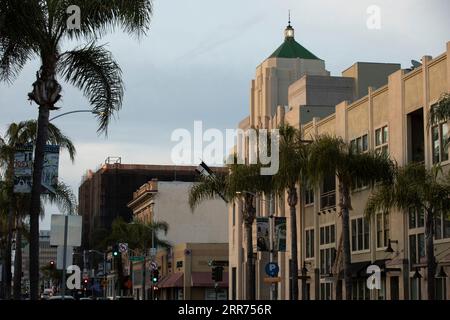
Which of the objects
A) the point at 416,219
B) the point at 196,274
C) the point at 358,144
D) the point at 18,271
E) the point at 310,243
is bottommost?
the point at 18,271

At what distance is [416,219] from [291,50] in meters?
31.6

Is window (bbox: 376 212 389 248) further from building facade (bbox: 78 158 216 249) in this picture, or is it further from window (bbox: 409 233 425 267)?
building facade (bbox: 78 158 216 249)

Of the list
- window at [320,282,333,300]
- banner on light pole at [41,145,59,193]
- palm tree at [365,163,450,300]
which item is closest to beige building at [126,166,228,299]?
window at [320,282,333,300]

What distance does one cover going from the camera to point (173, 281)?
3327 inches

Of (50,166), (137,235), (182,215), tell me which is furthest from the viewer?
(182,215)

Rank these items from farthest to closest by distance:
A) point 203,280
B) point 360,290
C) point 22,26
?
point 203,280, point 360,290, point 22,26

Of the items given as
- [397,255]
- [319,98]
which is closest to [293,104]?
[319,98]

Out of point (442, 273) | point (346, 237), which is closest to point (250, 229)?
point (346, 237)

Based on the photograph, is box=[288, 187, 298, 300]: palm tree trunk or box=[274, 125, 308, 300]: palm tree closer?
box=[274, 125, 308, 300]: palm tree

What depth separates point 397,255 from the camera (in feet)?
146

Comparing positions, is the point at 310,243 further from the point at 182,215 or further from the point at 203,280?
the point at 182,215

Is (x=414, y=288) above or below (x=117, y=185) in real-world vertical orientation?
below

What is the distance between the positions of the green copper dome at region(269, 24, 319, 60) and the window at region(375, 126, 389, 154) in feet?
78.6

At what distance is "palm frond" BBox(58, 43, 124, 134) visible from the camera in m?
24.7
